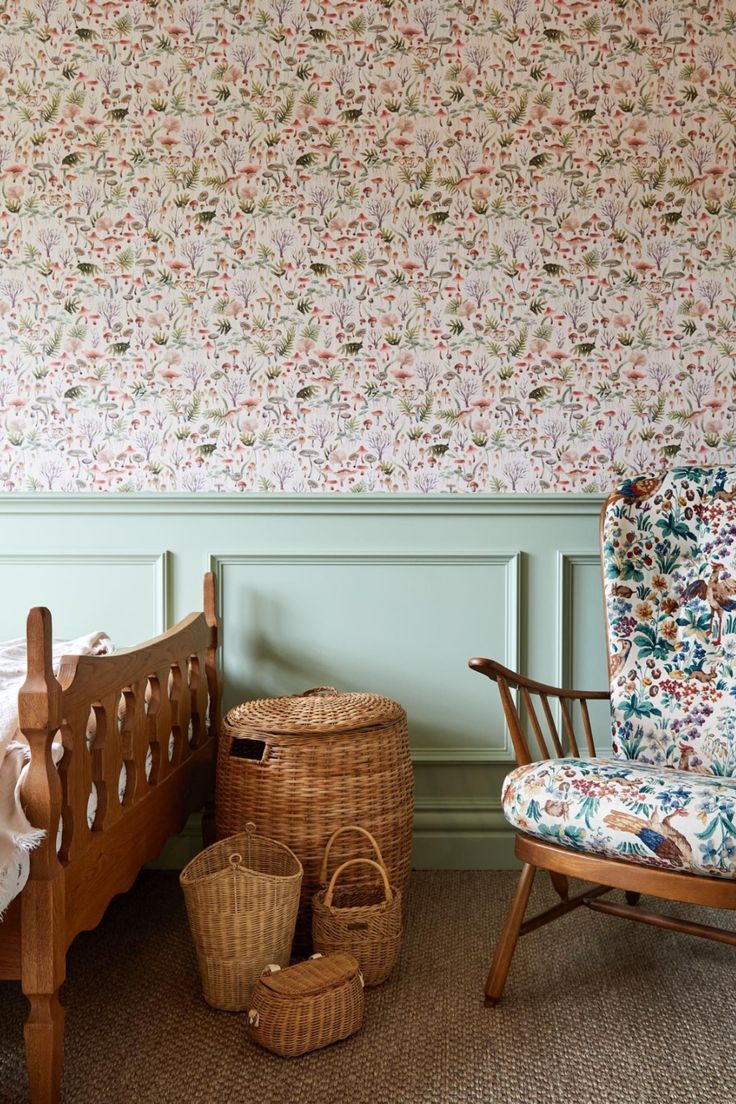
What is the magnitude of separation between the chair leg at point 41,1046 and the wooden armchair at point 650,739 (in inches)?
31.2

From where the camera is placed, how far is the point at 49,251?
2.39 metres

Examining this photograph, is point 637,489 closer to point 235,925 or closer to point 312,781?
point 312,781

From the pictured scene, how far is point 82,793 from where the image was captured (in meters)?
1.42

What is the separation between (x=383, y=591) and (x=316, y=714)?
529mm

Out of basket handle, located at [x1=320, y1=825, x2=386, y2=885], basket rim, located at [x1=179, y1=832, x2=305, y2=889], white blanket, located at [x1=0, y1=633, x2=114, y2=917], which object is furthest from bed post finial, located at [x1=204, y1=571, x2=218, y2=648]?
white blanket, located at [x1=0, y1=633, x2=114, y2=917]

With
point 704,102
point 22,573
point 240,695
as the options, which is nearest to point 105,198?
point 22,573

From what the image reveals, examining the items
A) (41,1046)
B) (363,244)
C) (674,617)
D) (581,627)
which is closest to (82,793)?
(41,1046)

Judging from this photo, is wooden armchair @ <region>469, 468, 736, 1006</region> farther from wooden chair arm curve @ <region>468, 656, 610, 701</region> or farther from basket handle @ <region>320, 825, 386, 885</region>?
basket handle @ <region>320, 825, 386, 885</region>

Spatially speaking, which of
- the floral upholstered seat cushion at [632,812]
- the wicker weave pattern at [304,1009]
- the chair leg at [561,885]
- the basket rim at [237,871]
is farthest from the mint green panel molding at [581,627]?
the wicker weave pattern at [304,1009]

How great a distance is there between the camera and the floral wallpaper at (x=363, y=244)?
2344 millimetres

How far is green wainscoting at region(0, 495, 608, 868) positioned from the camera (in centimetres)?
237

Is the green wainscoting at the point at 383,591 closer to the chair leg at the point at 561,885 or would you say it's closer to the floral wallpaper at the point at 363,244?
the floral wallpaper at the point at 363,244

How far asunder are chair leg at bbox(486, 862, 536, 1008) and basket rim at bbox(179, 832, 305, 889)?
1.36 ft

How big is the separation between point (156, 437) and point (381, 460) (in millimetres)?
637
